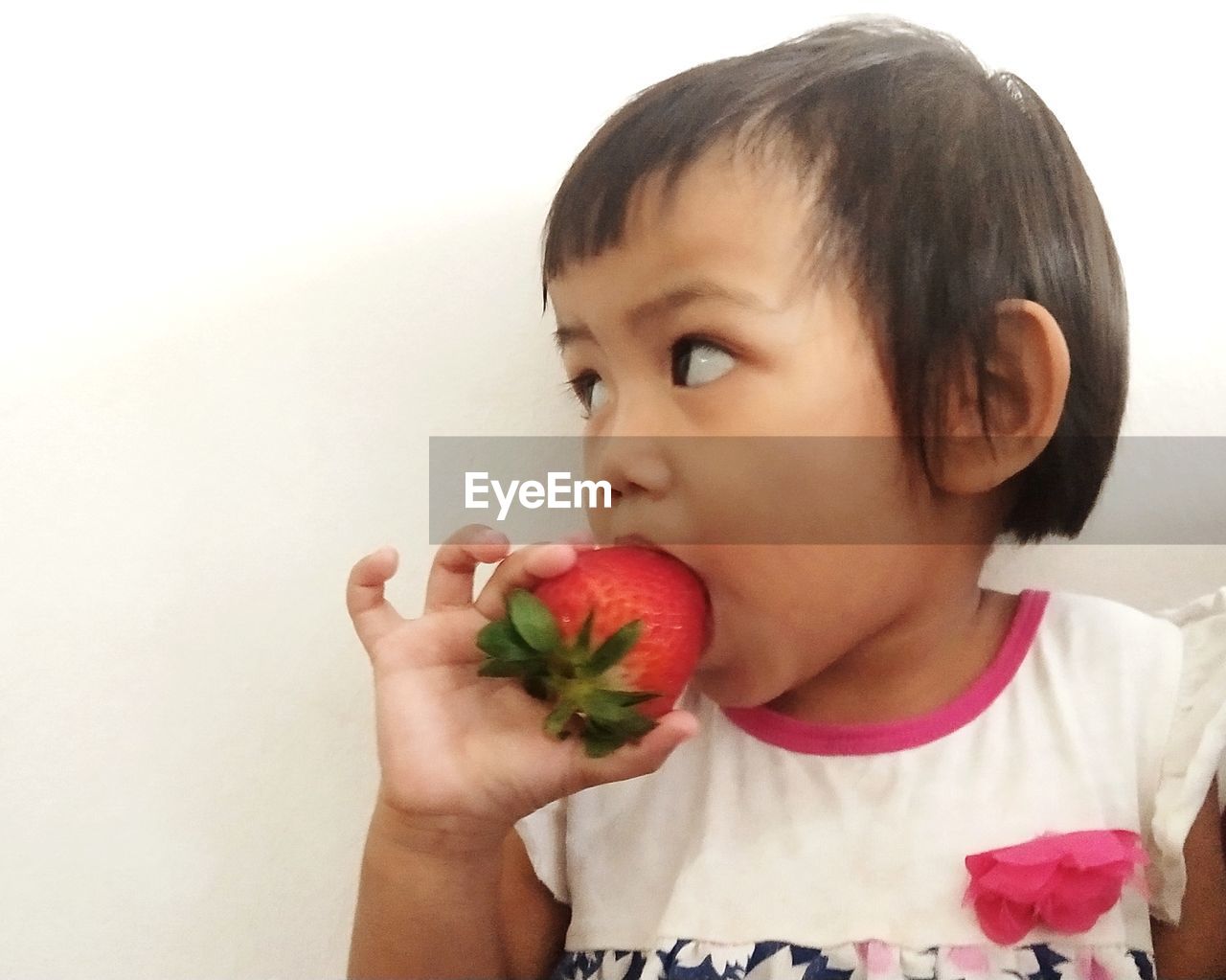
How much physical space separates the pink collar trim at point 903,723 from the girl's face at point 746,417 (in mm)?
87

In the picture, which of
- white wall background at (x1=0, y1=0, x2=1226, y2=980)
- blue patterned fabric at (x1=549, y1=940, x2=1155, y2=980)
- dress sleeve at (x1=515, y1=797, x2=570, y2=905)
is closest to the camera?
blue patterned fabric at (x1=549, y1=940, x2=1155, y2=980)

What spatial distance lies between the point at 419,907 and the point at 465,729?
12 centimetres

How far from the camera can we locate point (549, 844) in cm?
83

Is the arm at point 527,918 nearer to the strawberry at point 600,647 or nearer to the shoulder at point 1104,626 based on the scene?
the strawberry at point 600,647

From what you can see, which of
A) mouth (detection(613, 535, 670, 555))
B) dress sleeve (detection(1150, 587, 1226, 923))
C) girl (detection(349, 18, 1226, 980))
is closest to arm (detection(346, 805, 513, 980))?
girl (detection(349, 18, 1226, 980))

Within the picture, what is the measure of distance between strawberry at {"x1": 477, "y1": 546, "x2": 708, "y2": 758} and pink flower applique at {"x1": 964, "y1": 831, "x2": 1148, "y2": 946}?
240 millimetres

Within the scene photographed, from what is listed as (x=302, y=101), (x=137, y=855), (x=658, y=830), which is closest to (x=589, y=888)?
(x=658, y=830)

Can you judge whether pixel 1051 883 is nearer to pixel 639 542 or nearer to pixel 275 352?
pixel 639 542

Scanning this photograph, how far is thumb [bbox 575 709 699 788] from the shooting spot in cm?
65

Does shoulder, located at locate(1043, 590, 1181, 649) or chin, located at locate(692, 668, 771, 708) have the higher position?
shoulder, located at locate(1043, 590, 1181, 649)

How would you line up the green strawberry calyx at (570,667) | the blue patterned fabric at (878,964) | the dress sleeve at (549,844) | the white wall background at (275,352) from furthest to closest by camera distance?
the white wall background at (275,352)
the dress sleeve at (549,844)
the blue patterned fabric at (878,964)
the green strawberry calyx at (570,667)

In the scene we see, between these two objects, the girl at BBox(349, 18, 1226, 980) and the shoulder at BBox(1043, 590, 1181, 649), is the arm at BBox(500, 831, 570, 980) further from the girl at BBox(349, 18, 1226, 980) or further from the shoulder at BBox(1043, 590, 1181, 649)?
the shoulder at BBox(1043, 590, 1181, 649)

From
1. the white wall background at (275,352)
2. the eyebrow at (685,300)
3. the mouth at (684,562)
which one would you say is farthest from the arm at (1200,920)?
the eyebrow at (685,300)

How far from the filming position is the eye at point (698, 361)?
0.68 metres
